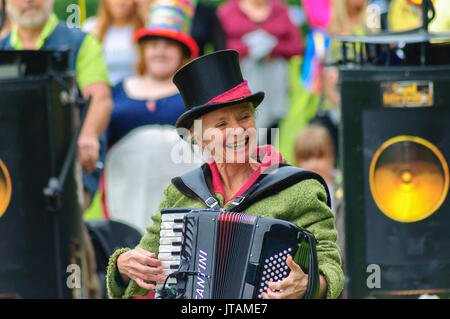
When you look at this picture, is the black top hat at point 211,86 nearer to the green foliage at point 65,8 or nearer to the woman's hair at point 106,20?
the green foliage at point 65,8

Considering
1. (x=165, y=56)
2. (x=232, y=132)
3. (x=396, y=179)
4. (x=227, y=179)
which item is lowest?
(x=396, y=179)

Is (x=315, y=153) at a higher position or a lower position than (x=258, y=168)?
lower

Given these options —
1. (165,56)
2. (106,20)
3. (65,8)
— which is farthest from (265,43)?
(65,8)

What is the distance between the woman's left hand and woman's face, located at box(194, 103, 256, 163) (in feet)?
1.77

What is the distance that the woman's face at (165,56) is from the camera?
673 cm

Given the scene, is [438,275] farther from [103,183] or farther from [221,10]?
[221,10]

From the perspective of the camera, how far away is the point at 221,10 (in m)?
7.39

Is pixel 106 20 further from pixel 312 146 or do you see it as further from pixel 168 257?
pixel 168 257

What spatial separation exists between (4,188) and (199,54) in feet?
7.78

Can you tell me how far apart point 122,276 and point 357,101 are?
1716mm

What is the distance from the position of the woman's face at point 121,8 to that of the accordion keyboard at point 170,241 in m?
3.58

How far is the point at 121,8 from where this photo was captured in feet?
23.3
